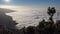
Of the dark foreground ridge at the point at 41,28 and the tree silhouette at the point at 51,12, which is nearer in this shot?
the dark foreground ridge at the point at 41,28

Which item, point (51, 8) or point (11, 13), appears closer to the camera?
point (51, 8)

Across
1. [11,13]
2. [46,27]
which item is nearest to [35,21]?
[46,27]

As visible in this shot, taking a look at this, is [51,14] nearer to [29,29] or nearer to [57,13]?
[57,13]

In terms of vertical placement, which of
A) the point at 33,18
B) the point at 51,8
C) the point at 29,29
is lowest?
the point at 29,29

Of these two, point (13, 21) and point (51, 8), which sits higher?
point (51, 8)

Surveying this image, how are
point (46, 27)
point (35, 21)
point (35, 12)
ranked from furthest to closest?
point (35, 12) → point (35, 21) → point (46, 27)

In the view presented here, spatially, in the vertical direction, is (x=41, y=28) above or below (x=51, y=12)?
below

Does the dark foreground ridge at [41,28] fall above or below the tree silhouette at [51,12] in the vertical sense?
below

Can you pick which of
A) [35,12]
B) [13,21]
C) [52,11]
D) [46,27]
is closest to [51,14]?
[52,11]

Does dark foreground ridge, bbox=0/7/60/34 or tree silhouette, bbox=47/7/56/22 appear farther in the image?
tree silhouette, bbox=47/7/56/22

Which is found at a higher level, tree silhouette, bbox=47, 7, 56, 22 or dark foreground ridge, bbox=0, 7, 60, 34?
tree silhouette, bbox=47, 7, 56, 22

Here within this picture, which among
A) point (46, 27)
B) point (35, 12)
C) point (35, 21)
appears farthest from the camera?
point (35, 12)
